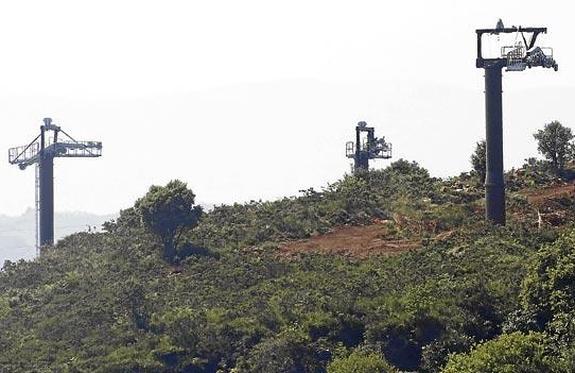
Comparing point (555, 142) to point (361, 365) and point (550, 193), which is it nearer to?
point (550, 193)

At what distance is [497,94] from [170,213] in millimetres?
20777

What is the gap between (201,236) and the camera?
234 ft

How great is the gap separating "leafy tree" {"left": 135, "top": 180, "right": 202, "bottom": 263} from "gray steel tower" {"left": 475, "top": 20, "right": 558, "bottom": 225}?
60.1ft

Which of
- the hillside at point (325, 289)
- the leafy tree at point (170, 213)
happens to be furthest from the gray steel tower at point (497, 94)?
the leafy tree at point (170, 213)

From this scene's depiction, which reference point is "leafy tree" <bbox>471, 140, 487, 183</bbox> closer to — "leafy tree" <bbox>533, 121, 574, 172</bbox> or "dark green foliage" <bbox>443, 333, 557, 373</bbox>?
"leafy tree" <bbox>533, 121, 574, 172</bbox>

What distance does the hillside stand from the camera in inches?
1794

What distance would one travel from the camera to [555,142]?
73.9 m

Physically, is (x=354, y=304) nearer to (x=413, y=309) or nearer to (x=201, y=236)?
(x=413, y=309)

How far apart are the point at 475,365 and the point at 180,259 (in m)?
31.2

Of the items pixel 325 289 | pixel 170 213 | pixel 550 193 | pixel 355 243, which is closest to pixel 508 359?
pixel 325 289

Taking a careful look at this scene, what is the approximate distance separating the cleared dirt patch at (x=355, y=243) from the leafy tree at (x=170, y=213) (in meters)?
6.62

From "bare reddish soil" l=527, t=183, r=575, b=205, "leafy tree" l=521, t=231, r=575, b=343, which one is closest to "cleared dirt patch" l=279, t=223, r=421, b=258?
"bare reddish soil" l=527, t=183, r=575, b=205

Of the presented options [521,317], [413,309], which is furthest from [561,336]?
[413,309]

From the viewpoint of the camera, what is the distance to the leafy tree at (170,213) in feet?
225
